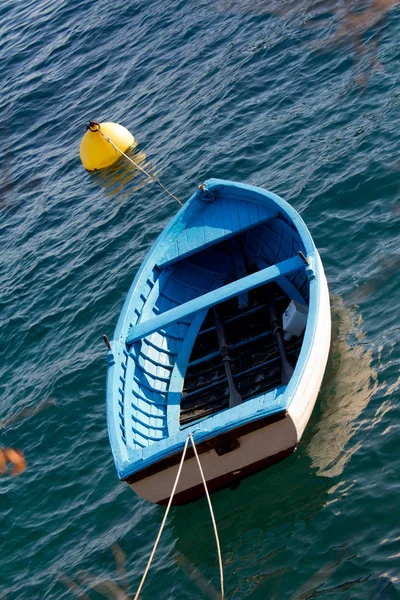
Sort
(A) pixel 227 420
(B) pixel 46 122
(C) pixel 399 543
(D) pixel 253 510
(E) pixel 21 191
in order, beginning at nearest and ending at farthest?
1. (C) pixel 399 543
2. (A) pixel 227 420
3. (D) pixel 253 510
4. (E) pixel 21 191
5. (B) pixel 46 122

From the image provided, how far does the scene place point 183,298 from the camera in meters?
14.2

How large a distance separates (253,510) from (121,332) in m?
3.42

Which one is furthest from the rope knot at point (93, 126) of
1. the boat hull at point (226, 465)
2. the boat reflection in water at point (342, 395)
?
the boat hull at point (226, 465)

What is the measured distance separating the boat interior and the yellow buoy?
710 cm

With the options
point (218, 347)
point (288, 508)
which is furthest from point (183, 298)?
point (288, 508)

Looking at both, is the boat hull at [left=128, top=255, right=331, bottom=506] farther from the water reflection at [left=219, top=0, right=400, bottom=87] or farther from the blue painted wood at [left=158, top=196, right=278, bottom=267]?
the water reflection at [left=219, top=0, right=400, bottom=87]

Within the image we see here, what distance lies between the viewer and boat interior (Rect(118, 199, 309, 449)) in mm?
12023

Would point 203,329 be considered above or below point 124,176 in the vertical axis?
below

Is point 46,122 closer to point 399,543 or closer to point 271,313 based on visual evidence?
point 271,313

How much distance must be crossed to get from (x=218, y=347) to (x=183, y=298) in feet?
4.39

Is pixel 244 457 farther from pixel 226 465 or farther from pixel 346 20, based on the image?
pixel 346 20

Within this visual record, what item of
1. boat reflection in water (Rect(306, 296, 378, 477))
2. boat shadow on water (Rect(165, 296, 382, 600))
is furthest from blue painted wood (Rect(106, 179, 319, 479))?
boat shadow on water (Rect(165, 296, 382, 600))

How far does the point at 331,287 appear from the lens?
1370 centimetres

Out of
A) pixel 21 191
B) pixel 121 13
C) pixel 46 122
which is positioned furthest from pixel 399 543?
pixel 121 13
